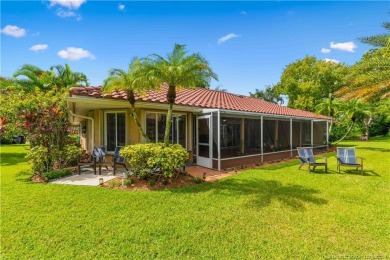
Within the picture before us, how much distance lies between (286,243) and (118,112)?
10.3 metres

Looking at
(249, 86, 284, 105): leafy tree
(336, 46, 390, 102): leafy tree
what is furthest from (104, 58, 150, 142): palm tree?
(249, 86, 284, 105): leafy tree

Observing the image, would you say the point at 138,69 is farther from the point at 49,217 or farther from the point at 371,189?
the point at 371,189

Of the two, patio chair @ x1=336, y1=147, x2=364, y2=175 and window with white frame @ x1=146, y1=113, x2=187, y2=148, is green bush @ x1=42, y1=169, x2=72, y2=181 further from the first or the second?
patio chair @ x1=336, y1=147, x2=364, y2=175

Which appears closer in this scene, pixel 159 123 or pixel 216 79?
pixel 216 79

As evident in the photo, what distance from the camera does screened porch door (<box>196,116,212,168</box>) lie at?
41.4ft

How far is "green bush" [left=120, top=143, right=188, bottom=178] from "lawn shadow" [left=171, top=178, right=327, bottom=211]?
103 centimetres

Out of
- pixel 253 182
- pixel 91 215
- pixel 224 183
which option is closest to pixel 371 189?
pixel 253 182

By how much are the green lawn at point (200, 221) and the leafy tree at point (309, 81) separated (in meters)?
30.9

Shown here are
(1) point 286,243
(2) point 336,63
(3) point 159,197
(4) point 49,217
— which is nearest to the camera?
(1) point 286,243

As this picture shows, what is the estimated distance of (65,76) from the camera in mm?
20734

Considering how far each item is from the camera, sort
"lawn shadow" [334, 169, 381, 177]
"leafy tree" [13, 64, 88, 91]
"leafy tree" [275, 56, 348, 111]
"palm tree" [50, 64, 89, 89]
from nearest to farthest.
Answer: "lawn shadow" [334, 169, 381, 177] → "leafy tree" [13, 64, 88, 91] → "palm tree" [50, 64, 89, 89] → "leafy tree" [275, 56, 348, 111]

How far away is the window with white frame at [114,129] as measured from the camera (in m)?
12.1

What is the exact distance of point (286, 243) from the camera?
452cm

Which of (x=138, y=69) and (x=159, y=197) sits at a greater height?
(x=138, y=69)
